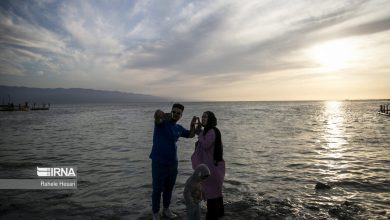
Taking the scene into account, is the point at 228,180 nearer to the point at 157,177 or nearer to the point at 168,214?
the point at 168,214

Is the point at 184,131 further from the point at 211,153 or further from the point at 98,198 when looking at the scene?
the point at 98,198

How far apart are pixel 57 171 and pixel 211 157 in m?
9.47

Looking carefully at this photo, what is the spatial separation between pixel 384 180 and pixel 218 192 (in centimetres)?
848

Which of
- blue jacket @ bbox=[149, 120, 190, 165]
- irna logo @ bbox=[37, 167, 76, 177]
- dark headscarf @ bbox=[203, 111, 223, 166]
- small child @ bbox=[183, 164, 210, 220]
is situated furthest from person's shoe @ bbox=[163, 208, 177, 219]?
irna logo @ bbox=[37, 167, 76, 177]

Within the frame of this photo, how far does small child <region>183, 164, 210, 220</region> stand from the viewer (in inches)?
190

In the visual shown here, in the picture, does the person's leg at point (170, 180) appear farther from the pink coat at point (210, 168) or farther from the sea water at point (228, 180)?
the sea water at point (228, 180)

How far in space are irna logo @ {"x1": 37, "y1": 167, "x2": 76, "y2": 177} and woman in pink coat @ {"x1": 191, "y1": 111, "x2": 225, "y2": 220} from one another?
7950 mm

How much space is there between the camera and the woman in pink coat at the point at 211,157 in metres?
5.40

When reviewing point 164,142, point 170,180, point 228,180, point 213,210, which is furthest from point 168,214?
point 228,180

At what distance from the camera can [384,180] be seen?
1075cm

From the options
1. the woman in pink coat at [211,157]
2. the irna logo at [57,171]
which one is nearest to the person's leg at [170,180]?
the woman in pink coat at [211,157]

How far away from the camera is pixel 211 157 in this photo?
5.52m

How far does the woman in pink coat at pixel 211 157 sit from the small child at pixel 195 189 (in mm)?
505

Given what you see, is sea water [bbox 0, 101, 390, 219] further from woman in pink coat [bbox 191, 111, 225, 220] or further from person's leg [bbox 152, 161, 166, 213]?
woman in pink coat [bbox 191, 111, 225, 220]
